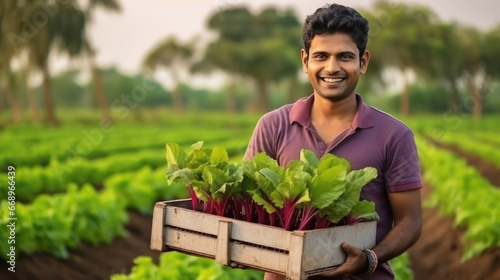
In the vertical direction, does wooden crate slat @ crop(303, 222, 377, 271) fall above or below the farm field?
above

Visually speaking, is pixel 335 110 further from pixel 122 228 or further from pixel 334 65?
pixel 122 228

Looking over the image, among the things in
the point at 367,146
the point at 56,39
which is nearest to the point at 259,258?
the point at 367,146

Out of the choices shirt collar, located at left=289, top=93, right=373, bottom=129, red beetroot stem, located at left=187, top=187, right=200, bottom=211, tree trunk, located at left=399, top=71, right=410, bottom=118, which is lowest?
tree trunk, located at left=399, top=71, right=410, bottom=118

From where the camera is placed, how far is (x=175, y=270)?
5090 millimetres

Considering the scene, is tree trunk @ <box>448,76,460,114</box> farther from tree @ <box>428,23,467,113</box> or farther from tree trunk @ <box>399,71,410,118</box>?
tree trunk @ <box>399,71,410,118</box>

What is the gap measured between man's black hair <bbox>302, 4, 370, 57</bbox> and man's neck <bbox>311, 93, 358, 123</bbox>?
195 millimetres

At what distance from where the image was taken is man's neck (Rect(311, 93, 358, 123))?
287 cm

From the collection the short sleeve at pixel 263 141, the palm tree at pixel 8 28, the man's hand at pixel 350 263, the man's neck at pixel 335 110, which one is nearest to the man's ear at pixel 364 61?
the man's neck at pixel 335 110

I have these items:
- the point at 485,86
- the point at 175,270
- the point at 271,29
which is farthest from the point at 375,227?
the point at 271,29

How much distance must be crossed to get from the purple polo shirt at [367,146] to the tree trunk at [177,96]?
64.7 meters

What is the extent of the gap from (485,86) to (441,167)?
40194 mm

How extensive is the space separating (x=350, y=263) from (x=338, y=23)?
0.86 metres

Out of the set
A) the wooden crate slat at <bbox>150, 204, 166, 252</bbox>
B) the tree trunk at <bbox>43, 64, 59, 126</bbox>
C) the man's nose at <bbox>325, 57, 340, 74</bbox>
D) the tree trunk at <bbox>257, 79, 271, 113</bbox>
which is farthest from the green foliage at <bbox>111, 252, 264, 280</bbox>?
the tree trunk at <bbox>257, 79, 271, 113</bbox>

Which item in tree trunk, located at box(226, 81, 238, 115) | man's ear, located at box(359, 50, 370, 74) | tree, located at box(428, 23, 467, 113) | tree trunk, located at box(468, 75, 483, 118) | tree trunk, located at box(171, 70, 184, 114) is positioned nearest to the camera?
man's ear, located at box(359, 50, 370, 74)
